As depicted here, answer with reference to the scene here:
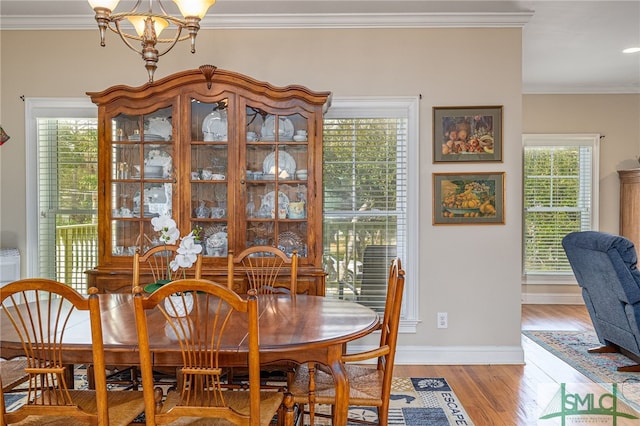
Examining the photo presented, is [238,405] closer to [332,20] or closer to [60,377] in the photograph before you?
[60,377]

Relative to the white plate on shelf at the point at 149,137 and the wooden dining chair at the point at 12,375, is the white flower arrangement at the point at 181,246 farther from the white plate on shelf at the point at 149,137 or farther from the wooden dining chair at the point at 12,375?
the white plate on shelf at the point at 149,137

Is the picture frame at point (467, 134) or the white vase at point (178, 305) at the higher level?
the picture frame at point (467, 134)

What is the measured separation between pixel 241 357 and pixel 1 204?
125 inches

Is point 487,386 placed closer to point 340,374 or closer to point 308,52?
point 340,374

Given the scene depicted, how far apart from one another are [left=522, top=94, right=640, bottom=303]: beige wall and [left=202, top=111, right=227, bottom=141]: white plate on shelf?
415 centimetres

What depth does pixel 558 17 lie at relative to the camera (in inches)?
148

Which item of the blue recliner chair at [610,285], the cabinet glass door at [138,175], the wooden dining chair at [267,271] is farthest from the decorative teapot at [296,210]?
the blue recliner chair at [610,285]

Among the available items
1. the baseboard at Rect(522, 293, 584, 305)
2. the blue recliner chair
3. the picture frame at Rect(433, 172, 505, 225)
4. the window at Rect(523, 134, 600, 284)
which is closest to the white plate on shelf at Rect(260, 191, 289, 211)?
the picture frame at Rect(433, 172, 505, 225)

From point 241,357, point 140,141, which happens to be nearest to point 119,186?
point 140,141

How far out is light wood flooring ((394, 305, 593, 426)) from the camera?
2.87 meters

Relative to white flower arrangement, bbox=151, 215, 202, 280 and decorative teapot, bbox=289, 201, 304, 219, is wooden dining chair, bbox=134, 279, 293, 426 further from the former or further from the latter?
decorative teapot, bbox=289, 201, 304, 219

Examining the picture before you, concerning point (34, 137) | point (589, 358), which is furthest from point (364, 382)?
point (34, 137)

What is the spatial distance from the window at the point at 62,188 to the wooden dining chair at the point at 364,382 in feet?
8.34

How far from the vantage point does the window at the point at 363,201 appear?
12.8ft
